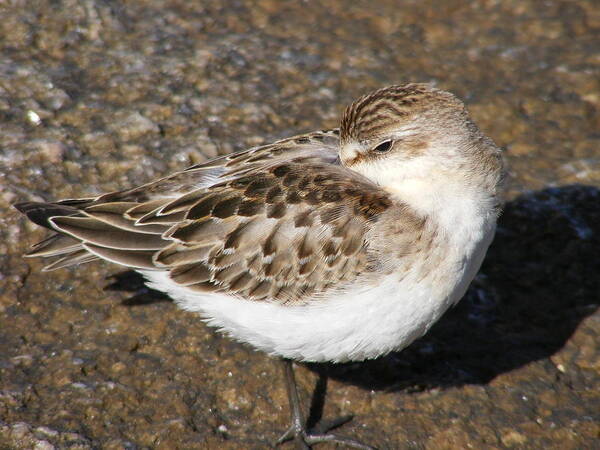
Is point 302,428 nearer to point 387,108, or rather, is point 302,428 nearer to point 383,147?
point 383,147

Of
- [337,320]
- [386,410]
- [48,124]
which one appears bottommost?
[386,410]

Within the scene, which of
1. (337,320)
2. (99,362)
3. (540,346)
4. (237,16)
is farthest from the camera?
(237,16)

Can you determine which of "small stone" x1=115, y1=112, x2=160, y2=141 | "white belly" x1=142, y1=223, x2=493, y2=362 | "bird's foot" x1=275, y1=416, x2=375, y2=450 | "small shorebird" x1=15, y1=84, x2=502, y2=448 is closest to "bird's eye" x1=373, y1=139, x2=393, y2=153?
"small shorebird" x1=15, y1=84, x2=502, y2=448

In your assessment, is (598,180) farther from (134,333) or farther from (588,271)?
(134,333)

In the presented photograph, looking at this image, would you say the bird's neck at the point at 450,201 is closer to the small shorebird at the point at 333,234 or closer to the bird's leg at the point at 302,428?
the small shorebird at the point at 333,234

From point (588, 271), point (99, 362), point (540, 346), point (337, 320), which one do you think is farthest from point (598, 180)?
point (99, 362)

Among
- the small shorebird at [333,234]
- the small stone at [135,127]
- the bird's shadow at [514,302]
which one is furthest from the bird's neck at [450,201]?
the small stone at [135,127]

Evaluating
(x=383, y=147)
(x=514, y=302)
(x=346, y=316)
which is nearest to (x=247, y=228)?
(x=346, y=316)
